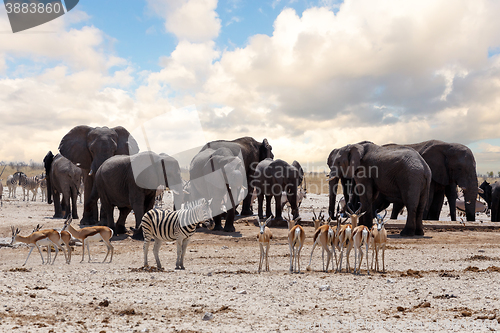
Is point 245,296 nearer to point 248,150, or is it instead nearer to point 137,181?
point 137,181

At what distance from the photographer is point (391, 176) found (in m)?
16.6

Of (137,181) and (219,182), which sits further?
(219,182)

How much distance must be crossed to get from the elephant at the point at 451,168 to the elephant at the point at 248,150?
830 centimetres

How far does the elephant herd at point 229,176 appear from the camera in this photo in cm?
1485

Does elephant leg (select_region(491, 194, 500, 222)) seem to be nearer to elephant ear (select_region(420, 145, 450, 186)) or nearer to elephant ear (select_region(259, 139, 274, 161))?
elephant ear (select_region(420, 145, 450, 186))

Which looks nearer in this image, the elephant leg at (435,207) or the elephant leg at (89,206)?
the elephant leg at (89,206)

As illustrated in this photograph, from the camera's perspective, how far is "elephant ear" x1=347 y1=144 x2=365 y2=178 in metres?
17.7

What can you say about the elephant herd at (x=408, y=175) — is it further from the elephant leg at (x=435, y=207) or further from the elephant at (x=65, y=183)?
the elephant at (x=65, y=183)

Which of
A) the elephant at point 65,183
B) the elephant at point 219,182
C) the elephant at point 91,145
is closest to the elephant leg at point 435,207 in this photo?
the elephant at point 219,182

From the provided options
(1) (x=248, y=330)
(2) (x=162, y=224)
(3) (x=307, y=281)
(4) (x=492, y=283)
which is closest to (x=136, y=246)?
(2) (x=162, y=224)

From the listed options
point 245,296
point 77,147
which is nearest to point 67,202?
point 77,147

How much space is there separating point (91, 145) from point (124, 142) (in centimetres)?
143

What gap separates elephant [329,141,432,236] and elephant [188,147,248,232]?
483 cm

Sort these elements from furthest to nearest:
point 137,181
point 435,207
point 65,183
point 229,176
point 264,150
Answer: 1. point 264,150
2. point 435,207
3. point 65,183
4. point 229,176
5. point 137,181
